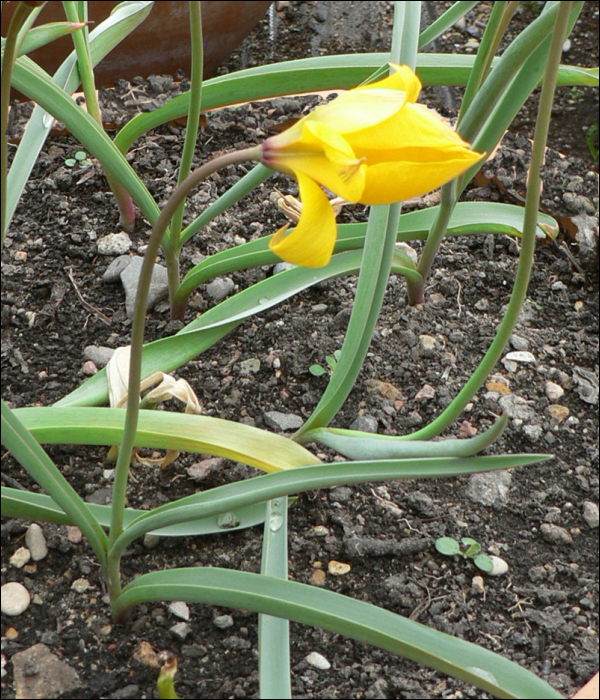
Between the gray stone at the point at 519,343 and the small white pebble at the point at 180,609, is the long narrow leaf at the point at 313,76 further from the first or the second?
the small white pebble at the point at 180,609

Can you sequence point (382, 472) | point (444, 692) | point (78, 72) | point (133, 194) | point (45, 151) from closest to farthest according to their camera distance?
point (382, 472) < point (444, 692) < point (133, 194) < point (78, 72) < point (45, 151)

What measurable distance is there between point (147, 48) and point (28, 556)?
4.07ft

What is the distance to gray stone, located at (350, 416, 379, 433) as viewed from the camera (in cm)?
88

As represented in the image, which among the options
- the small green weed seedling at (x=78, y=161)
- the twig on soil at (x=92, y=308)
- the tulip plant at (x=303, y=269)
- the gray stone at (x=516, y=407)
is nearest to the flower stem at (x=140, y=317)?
the tulip plant at (x=303, y=269)

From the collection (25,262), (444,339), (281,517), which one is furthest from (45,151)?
(281,517)

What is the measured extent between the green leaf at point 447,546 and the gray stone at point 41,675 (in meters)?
0.38

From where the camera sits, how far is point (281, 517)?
2.17ft

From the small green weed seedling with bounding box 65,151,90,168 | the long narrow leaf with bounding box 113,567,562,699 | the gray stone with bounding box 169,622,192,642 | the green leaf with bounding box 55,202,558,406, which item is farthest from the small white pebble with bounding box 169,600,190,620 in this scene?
the small green weed seedling with bounding box 65,151,90,168

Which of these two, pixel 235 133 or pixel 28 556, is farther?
pixel 235 133

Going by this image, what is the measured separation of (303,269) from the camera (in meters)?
0.87

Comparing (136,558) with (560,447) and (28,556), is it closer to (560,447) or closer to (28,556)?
(28,556)

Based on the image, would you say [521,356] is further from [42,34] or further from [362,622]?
[42,34]

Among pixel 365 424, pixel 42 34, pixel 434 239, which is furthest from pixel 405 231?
pixel 42 34

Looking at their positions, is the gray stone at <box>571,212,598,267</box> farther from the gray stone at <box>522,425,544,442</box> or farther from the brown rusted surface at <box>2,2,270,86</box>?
the brown rusted surface at <box>2,2,270,86</box>
